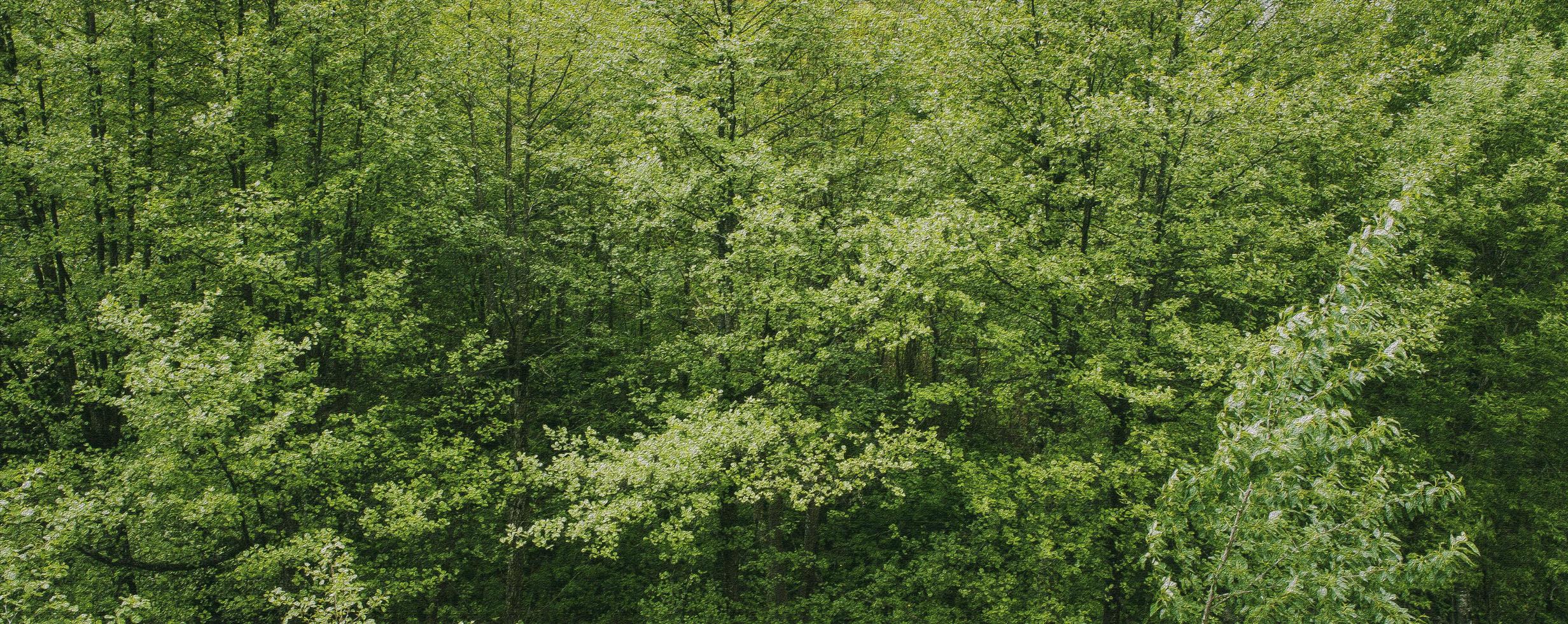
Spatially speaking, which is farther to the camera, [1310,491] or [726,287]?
[726,287]

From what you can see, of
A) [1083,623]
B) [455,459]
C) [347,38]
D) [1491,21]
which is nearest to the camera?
[1083,623]

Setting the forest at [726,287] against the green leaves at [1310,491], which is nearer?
the green leaves at [1310,491]

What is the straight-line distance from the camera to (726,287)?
1600 cm

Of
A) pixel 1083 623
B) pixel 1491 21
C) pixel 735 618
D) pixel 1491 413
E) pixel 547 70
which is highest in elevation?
pixel 1491 21

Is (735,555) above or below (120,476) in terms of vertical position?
below

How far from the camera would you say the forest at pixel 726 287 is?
523 inches

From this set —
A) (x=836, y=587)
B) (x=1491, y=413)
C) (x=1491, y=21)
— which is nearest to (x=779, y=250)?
(x=836, y=587)

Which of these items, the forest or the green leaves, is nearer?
the green leaves

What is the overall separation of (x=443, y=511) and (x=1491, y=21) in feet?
108

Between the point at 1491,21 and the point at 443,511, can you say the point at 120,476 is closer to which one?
the point at 443,511

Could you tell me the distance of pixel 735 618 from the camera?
1644cm

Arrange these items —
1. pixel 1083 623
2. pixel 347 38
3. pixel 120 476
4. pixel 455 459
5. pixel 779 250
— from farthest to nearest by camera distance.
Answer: pixel 347 38
pixel 455 459
pixel 779 250
pixel 1083 623
pixel 120 476

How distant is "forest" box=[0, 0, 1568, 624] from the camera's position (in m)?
13.3

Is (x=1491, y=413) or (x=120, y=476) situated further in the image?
(x=1491, y=413)
